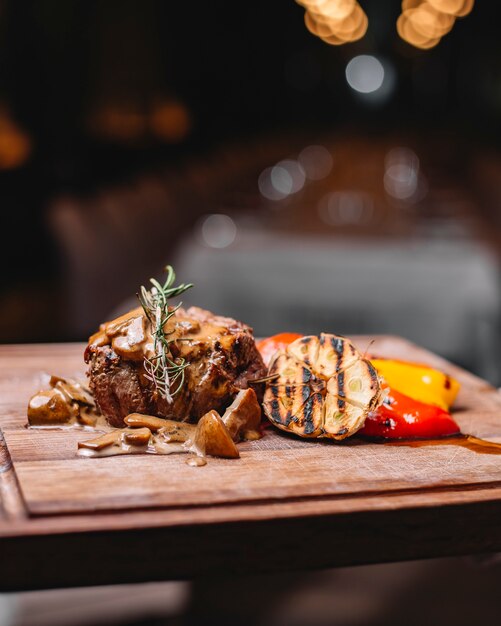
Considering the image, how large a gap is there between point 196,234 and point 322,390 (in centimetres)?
432

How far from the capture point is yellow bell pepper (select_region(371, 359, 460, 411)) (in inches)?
90.0

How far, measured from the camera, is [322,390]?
200 centimetres

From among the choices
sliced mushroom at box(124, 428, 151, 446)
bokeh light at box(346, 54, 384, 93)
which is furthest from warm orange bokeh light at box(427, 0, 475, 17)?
sliced mushroom at box(124, 428, 151, 446)

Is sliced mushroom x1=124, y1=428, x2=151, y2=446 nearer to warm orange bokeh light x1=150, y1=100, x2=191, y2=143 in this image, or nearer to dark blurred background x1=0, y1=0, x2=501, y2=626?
dark blurred background x1=0, y1=0, x2=501, y2=626

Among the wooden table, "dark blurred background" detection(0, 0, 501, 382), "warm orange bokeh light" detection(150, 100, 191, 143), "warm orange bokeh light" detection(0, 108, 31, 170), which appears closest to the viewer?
the wooden table

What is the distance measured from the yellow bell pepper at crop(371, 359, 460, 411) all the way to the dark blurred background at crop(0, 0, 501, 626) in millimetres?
669

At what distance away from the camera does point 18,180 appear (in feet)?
20.9

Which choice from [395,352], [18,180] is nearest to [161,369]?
[395,352]

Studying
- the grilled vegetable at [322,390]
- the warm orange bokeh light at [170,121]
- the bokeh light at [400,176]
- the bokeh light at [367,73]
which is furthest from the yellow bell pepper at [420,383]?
the bokeh light at [367,73]

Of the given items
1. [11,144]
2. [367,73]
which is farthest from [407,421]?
[367,73]

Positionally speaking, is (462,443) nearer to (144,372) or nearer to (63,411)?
(144,372)

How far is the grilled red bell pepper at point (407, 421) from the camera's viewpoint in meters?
2.04

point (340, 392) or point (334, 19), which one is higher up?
point (334, 19)

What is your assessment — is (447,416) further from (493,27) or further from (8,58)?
(493,27)
